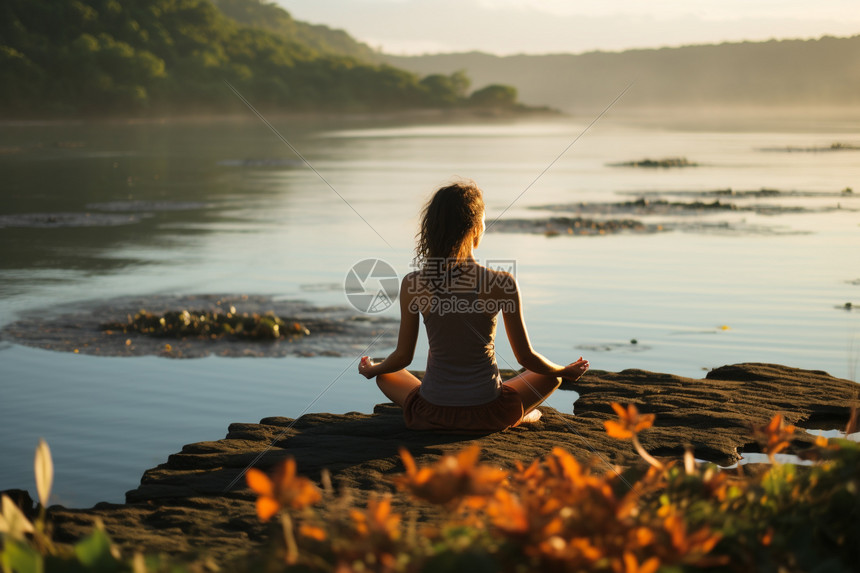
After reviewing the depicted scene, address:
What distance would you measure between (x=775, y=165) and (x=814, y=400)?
30.4 metres

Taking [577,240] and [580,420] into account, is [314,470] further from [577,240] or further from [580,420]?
[577,240]

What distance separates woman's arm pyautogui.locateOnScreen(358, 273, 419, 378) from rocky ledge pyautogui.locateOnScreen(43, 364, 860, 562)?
0.41 metres

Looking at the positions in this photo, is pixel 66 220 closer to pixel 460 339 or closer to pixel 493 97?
pixel 460 339

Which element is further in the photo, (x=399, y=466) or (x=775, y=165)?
(x=775, y=165)

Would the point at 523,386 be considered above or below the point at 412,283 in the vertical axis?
below

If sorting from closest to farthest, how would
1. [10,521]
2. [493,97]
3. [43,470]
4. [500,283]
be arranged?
[10,521] < [43,470] < [500,283] < [493,97]

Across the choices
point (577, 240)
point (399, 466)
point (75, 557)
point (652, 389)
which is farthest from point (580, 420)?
point (577, 240)

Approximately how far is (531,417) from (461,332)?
35.5 inches

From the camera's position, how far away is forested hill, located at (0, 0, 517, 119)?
228 ft

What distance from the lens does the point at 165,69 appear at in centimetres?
8444

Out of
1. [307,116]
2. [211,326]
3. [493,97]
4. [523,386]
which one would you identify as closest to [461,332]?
[523,386]

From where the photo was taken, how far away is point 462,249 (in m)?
4.84

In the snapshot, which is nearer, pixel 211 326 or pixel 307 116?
pixel 211 326

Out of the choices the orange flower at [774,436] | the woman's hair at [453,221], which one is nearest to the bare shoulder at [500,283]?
the woman's hair at [453,221]
